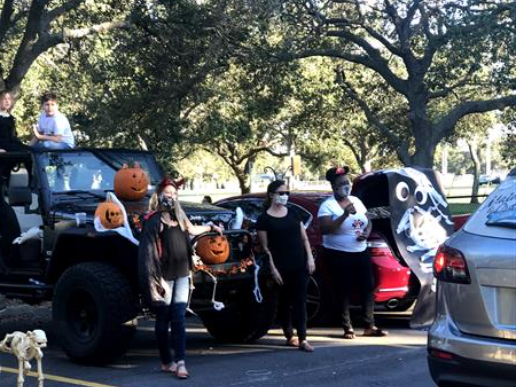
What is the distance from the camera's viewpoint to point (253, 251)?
8016mm

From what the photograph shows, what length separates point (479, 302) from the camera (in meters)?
4.62

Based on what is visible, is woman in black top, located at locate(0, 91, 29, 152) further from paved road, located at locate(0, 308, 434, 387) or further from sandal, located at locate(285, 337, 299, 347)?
sandal, located at locate(285, 337, 299, 347)

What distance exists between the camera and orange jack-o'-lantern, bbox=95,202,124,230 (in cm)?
726

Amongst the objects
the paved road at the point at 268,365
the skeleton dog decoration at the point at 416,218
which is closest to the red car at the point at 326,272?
the skeleton dog decoration at the point at 416,218

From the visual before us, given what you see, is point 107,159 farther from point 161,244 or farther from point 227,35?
point 227,35

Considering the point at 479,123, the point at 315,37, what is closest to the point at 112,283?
the point at 315,37

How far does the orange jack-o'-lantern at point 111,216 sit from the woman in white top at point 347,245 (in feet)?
7.86

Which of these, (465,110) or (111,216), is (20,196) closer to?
(111,216)

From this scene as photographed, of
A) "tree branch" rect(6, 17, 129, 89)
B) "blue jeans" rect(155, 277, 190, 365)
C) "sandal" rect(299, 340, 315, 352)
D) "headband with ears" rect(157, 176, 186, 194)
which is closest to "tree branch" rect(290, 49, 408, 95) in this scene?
"tree branch" rect(6, 17, 129, 89)

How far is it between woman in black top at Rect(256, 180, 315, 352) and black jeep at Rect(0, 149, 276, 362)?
178 mm

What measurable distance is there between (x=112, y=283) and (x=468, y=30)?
12264 millimetres

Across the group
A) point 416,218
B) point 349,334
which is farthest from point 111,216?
point 416,218

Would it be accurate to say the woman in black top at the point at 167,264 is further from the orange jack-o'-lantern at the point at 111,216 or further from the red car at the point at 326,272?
the red car at the point at 326,272

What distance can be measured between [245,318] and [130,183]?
Answer: 6.25 ft
